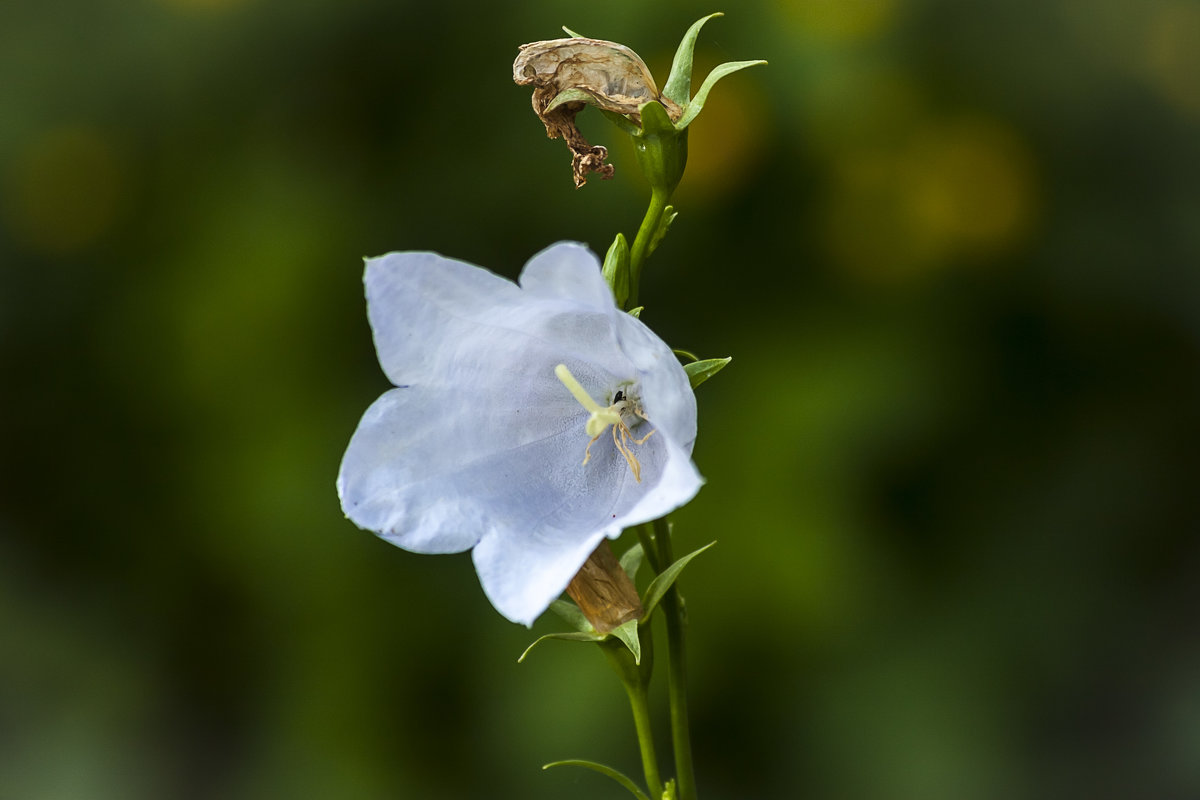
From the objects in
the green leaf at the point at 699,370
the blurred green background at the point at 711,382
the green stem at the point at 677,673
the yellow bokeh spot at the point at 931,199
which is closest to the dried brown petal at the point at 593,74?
the green leaf at the point at 699,370

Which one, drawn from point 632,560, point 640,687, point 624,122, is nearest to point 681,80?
point 624,122

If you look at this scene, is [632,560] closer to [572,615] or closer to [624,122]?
[572,615]

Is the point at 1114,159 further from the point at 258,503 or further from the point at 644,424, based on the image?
the point at 258,503

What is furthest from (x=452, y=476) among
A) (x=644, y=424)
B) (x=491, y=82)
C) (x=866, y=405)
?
(x=491, y=82)

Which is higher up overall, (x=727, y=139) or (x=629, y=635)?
(x=727, y=139)

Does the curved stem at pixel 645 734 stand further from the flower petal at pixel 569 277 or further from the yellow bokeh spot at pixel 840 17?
the yellow bokeh spot at pixel 840 17

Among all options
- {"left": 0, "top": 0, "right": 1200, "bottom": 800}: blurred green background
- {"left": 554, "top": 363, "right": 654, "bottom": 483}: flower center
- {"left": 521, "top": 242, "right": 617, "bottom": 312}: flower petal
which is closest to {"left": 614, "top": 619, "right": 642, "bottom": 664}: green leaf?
{"left": 554, "top": 363, "right": 654, "bottom": 483}: flower center
